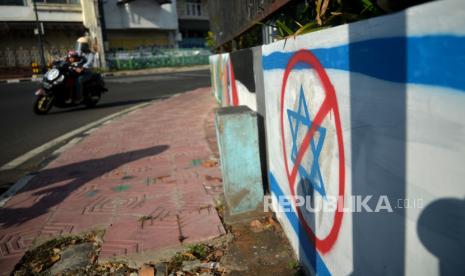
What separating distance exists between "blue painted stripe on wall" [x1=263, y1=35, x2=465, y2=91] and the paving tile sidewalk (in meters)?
1.93

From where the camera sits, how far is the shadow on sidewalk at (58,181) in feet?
11.4

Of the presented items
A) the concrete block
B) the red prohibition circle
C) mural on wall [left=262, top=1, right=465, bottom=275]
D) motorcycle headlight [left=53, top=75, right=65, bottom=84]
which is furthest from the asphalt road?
mural on wall [left=262, top=1, right=465, bottom=275]

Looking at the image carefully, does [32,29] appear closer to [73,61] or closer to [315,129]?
[73,61]

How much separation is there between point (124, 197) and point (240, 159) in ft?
4.44

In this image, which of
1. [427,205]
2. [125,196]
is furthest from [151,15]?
[427,205]

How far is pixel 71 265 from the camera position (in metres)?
2.60

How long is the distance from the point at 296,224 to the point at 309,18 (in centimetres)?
132

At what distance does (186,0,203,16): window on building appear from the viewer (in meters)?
47.3

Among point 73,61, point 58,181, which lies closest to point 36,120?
point 73,61

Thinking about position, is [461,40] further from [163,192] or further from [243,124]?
[163,192]

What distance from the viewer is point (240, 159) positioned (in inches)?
124

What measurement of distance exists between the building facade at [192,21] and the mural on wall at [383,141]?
45.7 meters

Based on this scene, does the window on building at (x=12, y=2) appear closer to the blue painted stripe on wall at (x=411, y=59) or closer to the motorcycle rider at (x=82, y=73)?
the motorcycle rider at (x=82, y=73)

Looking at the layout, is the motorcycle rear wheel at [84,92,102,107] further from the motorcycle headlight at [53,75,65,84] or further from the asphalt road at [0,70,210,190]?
the motorcycle headlight at [53,75,65,84]
